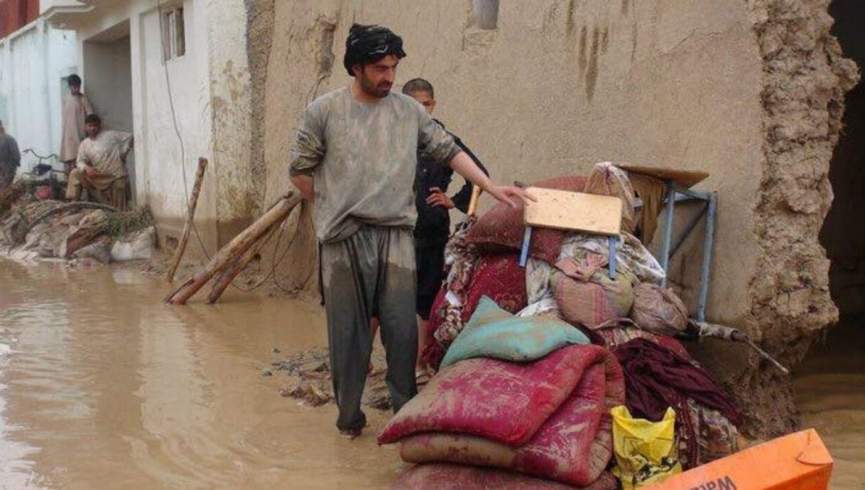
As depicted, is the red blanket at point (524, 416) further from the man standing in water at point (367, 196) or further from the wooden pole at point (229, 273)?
the wooden pole at point (229, 273)

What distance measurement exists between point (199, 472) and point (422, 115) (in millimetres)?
1759

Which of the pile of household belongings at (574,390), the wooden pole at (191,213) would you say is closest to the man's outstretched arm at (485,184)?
the pile of household belongings at (574,390)

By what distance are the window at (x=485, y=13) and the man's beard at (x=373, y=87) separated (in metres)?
2.48

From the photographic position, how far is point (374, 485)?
3992mm

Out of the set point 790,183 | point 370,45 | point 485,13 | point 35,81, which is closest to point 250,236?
point 485,13

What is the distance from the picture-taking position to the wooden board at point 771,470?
3.21 meters

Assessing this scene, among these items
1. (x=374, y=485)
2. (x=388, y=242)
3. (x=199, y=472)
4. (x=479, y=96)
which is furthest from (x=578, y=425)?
(x=479, y=96)

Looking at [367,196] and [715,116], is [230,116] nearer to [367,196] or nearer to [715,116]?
[367,196]

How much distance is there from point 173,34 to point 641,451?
386 inches

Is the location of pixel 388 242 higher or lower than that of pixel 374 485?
higher

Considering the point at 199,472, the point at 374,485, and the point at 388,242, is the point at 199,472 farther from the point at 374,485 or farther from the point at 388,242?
the point at 388,242

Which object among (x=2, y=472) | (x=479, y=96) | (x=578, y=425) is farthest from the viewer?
(x=479, y=96)

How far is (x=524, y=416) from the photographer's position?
3486mm

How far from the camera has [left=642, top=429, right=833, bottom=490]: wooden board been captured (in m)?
3.21
